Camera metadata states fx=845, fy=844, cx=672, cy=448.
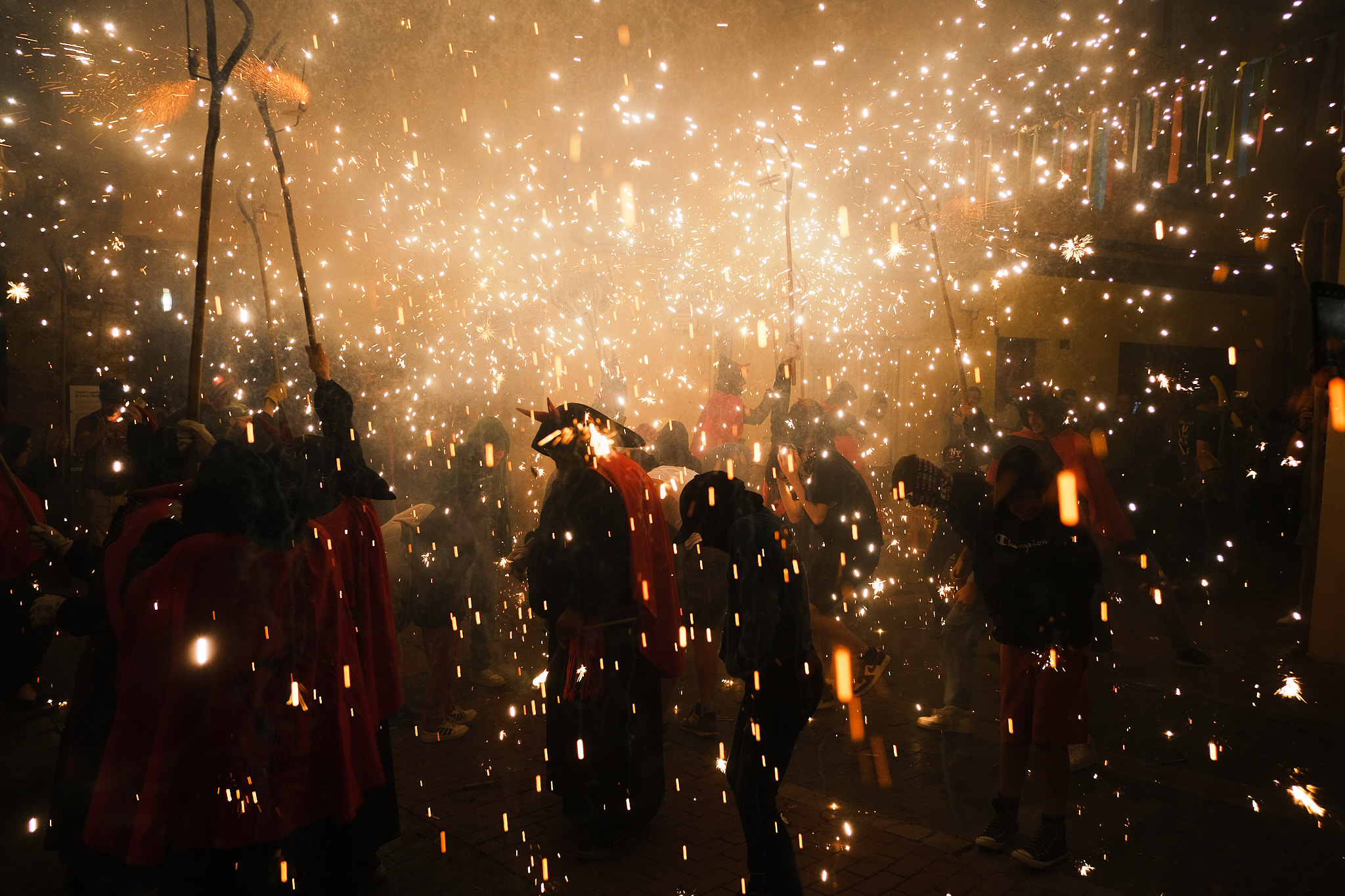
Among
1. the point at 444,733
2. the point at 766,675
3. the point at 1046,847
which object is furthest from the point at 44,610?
the point at 1046,847

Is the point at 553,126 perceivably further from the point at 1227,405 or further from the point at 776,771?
the point at 776,771

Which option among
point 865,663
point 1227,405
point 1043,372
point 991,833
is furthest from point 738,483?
point 1043,372

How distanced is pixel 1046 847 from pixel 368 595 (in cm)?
320

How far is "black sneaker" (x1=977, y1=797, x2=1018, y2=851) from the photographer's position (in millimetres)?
3924

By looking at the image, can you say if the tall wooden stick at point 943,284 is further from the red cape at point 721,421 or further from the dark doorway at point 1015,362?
the red cape at point 721,421

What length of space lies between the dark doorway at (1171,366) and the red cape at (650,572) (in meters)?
16.2

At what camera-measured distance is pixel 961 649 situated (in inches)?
216

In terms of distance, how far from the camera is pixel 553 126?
41.7 ft

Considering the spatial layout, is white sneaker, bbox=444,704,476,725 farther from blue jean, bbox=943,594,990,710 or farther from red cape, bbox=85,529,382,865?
blue jean, bbox=943,594,990,710

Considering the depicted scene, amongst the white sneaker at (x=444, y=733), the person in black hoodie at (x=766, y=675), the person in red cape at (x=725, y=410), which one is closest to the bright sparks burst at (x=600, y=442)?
the person in black hoodie at (x=766, y=675)

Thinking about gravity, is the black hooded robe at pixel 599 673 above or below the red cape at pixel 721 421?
below

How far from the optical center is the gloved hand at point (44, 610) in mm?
3768

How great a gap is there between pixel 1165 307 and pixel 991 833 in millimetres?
16702

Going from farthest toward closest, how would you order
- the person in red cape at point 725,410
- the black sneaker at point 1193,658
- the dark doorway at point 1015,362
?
1. the dark doorway at point 1015,362
2. the person in red cape at point 725,410
3. the black sneaker at point 1193,658
